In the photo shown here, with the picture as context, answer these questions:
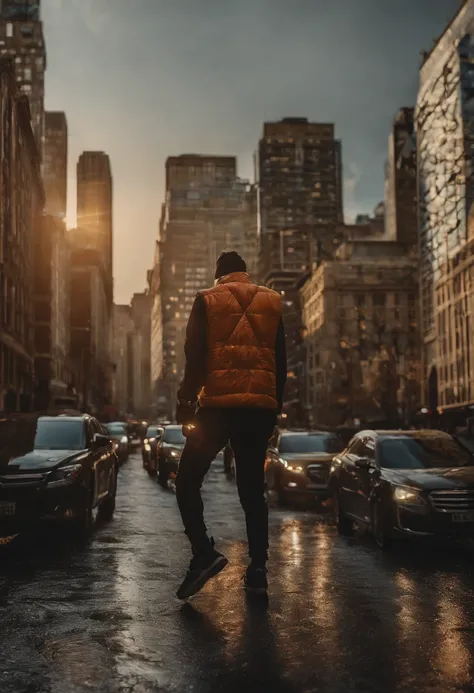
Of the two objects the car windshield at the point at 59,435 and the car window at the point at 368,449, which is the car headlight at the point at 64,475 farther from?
the car window at the point at 368,449

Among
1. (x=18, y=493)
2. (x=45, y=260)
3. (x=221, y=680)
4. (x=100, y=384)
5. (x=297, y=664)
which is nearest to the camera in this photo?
(x=221, y=680)

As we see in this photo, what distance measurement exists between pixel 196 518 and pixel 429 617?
1.58 metres

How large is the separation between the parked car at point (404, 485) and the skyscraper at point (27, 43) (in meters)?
145

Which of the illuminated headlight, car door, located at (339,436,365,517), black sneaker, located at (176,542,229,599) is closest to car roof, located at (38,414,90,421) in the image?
car door, located at (339,436,365,517)

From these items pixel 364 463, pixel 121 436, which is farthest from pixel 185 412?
pixel 121 436

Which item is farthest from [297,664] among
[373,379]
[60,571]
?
[373,379]

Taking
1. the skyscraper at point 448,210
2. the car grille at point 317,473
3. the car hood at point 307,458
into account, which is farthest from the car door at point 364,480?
the skyscraper at point 448,210

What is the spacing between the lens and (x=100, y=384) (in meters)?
170

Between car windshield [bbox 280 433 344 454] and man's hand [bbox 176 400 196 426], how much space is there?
13273mm

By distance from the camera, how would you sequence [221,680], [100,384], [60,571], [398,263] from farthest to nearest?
[100,384]
[398,263]
[60,571]
[221,680]

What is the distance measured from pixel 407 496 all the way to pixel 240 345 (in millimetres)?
4564

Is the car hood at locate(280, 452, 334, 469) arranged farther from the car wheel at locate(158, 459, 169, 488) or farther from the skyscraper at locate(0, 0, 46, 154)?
the skyscraper at locate(0, 0, 46, 154)

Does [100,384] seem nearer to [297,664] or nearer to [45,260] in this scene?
[45,260]

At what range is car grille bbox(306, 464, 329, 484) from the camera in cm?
1692
